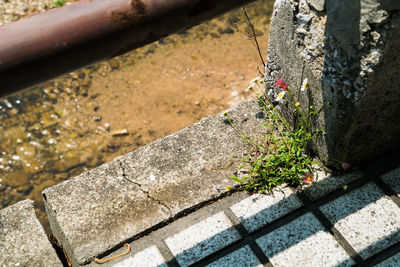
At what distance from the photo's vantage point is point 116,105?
13.4 ft

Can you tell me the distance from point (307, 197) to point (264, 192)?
0.22 m

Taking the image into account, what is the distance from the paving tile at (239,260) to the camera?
84.6 inches

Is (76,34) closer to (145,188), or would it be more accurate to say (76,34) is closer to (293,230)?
(145,188)

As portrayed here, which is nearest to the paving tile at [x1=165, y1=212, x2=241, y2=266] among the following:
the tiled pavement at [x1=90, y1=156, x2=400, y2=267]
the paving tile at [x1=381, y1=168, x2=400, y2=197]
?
the tiled pavement at [x1=90, y1=156, x2=400, y2=267]

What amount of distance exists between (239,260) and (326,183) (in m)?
0.63

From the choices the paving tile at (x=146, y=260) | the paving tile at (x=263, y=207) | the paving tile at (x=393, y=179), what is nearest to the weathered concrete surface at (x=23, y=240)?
the paving tile at (x=146, y=260)

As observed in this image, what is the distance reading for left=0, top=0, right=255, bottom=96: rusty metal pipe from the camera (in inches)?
46.8

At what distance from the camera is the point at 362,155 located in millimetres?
2465

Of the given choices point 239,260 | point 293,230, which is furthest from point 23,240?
point 293,230

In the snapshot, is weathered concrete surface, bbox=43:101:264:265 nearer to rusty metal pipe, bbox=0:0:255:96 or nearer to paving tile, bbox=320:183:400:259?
paving tile, bbox=320:183:400:259

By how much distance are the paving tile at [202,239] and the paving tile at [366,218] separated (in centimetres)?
48

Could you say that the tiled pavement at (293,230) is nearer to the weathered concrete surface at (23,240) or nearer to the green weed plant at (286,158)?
the green weed plant at (286,158)

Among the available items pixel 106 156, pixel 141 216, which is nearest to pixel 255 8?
pixel 106 156

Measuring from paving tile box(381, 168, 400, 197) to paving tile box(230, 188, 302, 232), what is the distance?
471 millimetres
